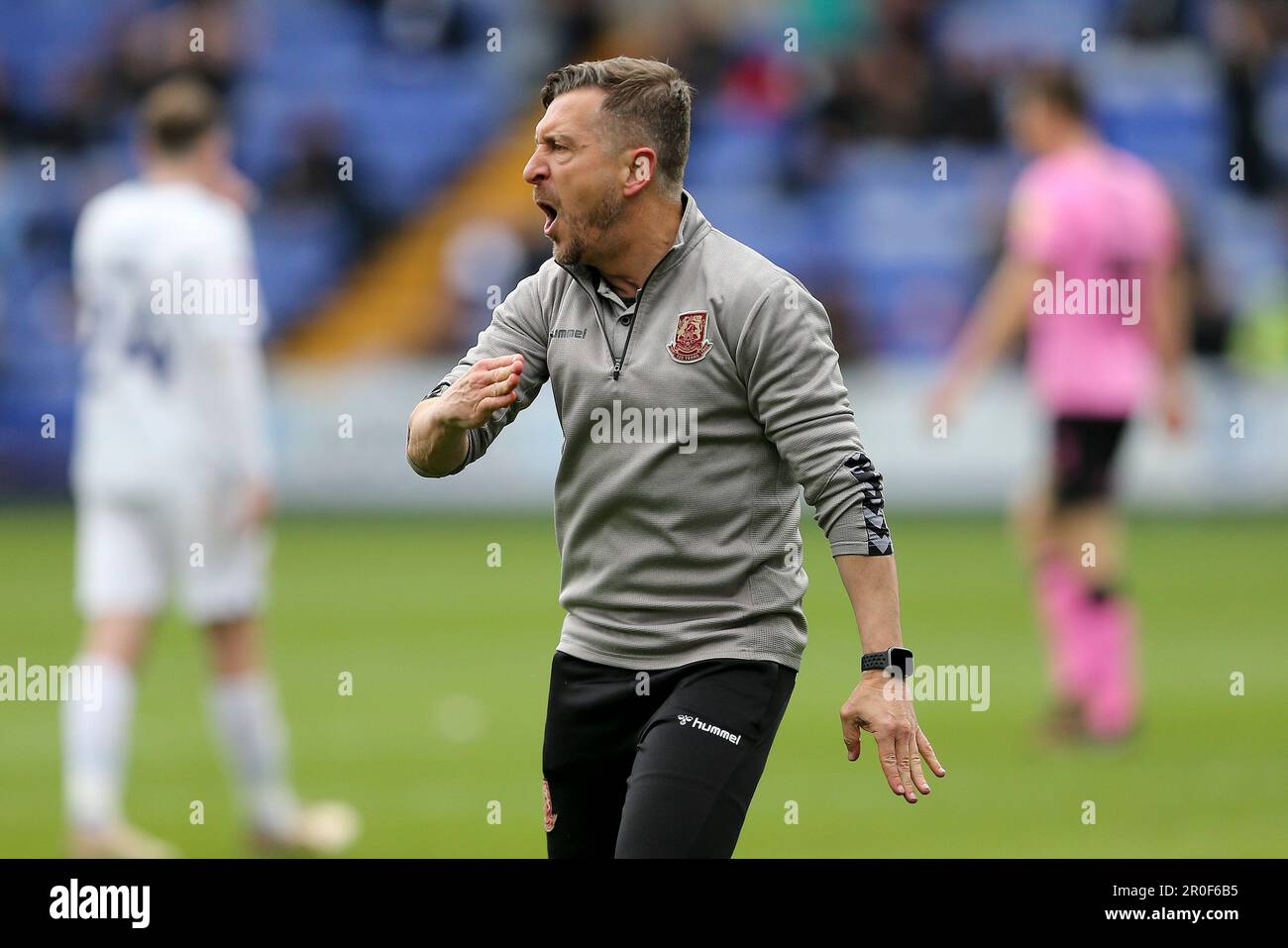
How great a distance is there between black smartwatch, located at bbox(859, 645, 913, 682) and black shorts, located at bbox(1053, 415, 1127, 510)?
5.15 m

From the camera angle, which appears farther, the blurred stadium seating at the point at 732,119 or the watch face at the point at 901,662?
the blurred stadium seating at the point at 732,119

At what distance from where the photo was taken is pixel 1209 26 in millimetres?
22297

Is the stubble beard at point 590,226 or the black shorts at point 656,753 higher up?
the stubble beard at point 590,226

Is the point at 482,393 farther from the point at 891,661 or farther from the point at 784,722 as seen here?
the point at 784,722

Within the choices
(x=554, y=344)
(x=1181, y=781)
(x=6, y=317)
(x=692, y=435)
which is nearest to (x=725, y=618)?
(x=692, y=435)

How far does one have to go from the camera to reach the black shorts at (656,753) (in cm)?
393

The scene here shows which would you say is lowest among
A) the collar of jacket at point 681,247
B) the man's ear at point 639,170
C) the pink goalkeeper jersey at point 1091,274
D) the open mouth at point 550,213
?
the collar of jacket at point 681,247

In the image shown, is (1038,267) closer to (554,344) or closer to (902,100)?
(554,344)

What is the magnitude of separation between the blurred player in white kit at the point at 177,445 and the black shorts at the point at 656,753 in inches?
111

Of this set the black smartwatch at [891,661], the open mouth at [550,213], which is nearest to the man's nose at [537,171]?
the open mouth at [550,213]

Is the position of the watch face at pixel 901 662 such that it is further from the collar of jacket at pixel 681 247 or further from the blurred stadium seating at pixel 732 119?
the blurred stadium seating at pixel 732 119

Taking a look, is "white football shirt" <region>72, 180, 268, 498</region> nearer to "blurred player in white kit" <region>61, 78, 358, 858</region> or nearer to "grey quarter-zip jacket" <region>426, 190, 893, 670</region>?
"blurred player in white kit" <region>61, 78, 358, 858</region>

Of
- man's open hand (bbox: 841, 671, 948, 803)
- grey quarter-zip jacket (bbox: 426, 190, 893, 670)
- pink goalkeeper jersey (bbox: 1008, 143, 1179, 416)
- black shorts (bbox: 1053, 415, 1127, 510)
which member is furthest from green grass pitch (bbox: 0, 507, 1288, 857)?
man's open hand (bbox: 841, 671, 948, 803)
